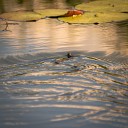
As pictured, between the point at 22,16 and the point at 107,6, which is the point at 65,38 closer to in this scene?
the point at 22,16

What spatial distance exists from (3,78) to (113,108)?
3.92 feet

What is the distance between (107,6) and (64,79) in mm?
4227

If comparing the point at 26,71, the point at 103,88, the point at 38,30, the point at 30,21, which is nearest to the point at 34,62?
the point at 26,71

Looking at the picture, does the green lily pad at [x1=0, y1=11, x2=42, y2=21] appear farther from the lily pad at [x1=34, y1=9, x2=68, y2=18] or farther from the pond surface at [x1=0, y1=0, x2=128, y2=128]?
the pond surface at [x1=0, y1=0, x2=128, y2=128]

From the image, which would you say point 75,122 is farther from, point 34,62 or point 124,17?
point 124,17

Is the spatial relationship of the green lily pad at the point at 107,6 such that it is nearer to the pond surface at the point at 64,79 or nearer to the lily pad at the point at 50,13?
the lily pad at the point at 50,13

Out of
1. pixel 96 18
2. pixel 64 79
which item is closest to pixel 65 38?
pixel 96 18

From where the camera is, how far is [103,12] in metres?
6.03

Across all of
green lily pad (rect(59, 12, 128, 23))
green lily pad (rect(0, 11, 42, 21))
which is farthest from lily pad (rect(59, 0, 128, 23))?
green lily pad (rect(0, 11, 42, 21))

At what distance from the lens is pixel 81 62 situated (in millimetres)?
3270

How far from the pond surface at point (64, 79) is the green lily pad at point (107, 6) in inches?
60.1

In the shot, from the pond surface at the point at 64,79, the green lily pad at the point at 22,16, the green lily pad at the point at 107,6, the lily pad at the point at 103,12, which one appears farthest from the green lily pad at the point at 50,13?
the pond surface at the point at 64,79

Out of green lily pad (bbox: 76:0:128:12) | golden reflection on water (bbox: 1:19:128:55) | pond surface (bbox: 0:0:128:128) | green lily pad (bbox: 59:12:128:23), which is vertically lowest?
pond surface (bbox: 0:0:128:128)

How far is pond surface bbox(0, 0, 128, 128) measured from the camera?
2166 millimetres
